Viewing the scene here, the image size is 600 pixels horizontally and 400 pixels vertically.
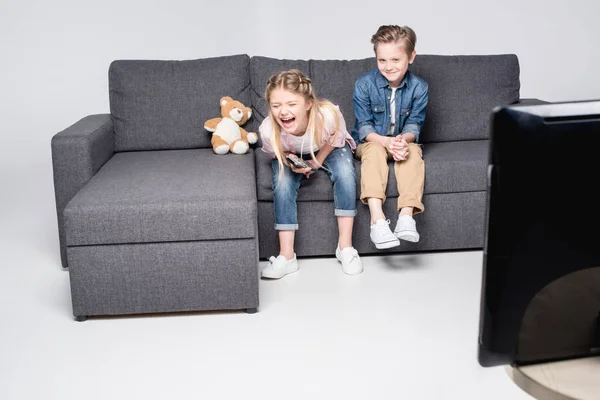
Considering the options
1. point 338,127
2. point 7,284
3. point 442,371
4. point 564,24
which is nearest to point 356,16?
point 564,24

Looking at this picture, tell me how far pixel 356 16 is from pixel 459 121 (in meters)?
1.55

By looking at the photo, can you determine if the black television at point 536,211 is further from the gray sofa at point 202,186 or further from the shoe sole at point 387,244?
the shoe sole at point 387,244

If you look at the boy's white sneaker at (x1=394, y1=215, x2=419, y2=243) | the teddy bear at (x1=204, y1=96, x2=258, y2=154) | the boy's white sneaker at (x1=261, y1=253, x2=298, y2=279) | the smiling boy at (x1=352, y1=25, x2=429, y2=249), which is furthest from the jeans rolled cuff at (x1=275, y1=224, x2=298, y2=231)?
the teddy bear at (x1=204, y1=96, x2=258, y2=154)

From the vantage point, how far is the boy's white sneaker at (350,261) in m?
2.85

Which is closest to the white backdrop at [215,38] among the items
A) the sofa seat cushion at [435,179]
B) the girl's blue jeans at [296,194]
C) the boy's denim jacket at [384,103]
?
the boy's denim jacket at [384,103]

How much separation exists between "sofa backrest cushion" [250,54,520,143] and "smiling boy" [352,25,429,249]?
22 cm

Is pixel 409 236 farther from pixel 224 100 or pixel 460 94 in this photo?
pixel 224 100

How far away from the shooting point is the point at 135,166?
3.05 m

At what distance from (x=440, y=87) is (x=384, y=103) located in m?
0.41

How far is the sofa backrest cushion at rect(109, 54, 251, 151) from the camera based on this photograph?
11.1 ft

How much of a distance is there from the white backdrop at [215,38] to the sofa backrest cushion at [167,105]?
1.27 m

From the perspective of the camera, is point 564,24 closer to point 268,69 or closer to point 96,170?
point 268,69

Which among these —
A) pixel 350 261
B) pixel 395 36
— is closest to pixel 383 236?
pixel 350 261

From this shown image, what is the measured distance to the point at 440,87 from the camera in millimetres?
3416
